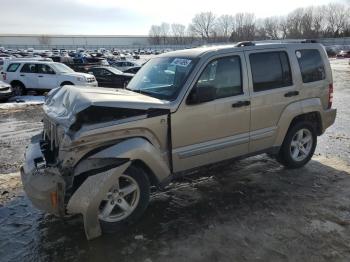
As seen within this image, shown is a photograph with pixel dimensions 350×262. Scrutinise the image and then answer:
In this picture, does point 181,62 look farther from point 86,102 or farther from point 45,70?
point 45,70

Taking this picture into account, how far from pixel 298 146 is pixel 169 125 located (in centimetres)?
281

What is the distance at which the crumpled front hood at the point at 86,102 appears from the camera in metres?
4.33

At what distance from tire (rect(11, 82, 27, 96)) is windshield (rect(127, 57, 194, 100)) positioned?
1538 cm

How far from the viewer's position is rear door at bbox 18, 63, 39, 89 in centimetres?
1973

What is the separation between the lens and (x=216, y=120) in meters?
5.31

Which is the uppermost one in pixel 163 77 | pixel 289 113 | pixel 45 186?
pixel 163 77

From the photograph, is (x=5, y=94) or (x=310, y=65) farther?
(x=5, y=94)

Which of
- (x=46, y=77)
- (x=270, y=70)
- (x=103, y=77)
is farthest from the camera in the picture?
(x=103, y=77)

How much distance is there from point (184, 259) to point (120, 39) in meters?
184

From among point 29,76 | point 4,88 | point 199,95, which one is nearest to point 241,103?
point 199,95

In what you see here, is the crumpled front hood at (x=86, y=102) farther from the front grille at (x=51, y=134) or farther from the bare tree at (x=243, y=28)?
the bare tree at (x=243, y=28)

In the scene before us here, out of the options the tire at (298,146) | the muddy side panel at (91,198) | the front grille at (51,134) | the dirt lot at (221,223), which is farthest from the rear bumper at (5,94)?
the muddy side panel at (91,198)

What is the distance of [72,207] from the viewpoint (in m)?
4.13

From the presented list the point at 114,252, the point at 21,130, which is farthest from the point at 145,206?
the point at 21,130
